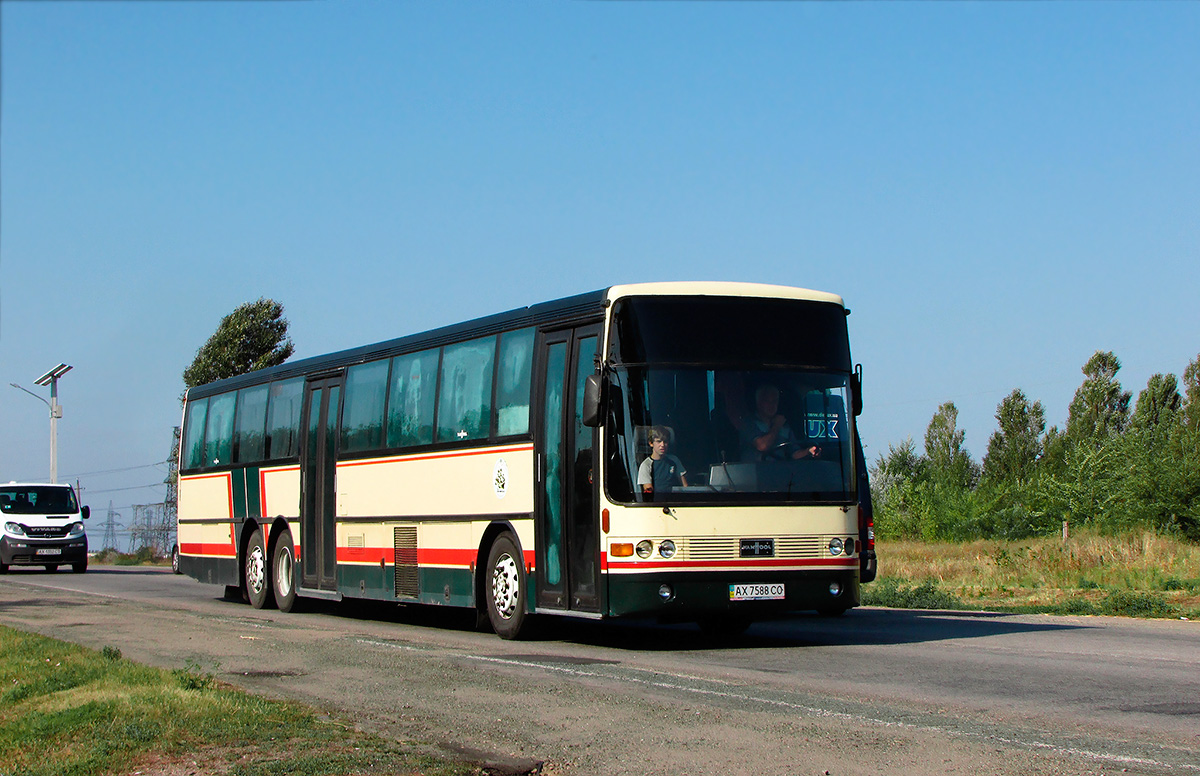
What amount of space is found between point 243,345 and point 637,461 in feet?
170

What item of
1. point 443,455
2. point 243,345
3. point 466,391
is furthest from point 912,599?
point 243,345

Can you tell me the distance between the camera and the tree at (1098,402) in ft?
270

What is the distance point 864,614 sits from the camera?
18922 mm

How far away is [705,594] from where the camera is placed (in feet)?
42.9

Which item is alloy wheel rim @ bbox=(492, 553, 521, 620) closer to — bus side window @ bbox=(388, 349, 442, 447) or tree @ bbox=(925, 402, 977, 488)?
bus side window @ bbox=(388, 349, 442, 447)

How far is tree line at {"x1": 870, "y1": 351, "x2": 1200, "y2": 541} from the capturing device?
35.4 meters

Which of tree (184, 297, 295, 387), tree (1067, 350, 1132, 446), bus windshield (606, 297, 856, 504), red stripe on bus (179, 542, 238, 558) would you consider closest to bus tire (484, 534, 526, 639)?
bus windshield (606, 297, 856, 504)

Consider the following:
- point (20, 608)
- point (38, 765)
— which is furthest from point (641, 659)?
point (20, 608)

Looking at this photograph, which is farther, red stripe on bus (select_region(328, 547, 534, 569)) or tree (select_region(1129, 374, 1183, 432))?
tree (select_region(1129, 374, 1183, 432))

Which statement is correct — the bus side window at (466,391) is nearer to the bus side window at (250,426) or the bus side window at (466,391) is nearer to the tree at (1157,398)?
the bus side window at (250,426)

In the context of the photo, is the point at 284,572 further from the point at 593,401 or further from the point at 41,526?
the point at 41,526

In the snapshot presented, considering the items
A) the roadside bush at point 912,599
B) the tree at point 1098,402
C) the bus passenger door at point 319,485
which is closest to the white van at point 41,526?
the bus passenger door at point 319,485

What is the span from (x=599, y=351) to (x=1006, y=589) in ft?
42.6

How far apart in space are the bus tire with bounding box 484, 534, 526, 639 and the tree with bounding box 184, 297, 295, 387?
46627 millimetres
